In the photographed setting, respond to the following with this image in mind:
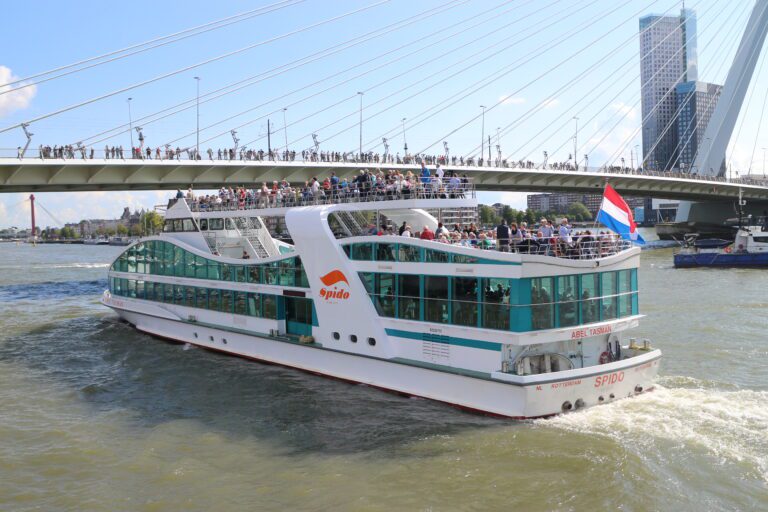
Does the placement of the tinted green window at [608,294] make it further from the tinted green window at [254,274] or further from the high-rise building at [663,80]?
the high-rise building at [663,80]

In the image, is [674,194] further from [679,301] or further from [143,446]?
[143,446]

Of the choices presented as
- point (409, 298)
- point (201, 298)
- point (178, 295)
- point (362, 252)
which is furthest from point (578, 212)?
point (409, 298)

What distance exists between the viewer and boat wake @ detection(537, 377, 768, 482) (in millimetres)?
12219

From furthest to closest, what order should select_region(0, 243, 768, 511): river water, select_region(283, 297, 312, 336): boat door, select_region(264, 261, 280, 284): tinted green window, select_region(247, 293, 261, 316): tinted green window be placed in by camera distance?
select_region(247, 293, 261, 316): tinted green window
select_region(264, 261, 280, 284): tinted green window
select_region(283, 297, 312, 336): boat door
select_region(0, 243, 768, 511): river water

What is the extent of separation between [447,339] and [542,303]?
2170mm

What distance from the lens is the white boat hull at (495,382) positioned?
44.1 ft

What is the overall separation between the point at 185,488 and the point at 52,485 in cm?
240

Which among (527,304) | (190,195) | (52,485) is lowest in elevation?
(52,485)

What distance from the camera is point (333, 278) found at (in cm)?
1684

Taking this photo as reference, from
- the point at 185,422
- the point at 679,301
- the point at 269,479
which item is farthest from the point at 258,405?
the point at 679,301

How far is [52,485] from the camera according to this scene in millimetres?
11852

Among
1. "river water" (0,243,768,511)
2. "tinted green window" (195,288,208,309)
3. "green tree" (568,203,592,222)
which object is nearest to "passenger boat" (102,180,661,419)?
"river water" (0,243,768,511)

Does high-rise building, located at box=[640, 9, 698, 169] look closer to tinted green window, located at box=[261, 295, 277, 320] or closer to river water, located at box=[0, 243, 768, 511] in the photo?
tinted green window, located at box=[261, 295, 277, 320]

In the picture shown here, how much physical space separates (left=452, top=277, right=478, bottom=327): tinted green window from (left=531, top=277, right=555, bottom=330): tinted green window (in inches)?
47.6
